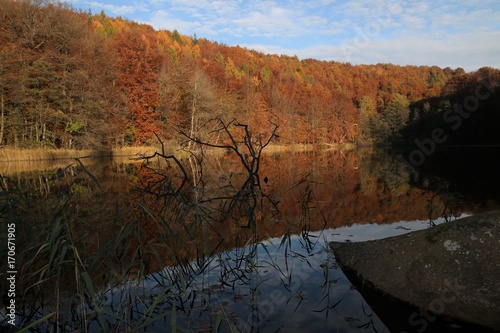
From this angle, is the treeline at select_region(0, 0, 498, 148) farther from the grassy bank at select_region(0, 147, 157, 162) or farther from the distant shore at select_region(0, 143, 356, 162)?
the grassy bank at select_region(0, 147, 157, 162)

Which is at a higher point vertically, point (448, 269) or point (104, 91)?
point (104, 91)

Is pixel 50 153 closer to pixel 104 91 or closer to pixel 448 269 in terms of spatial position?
pixel 104 91

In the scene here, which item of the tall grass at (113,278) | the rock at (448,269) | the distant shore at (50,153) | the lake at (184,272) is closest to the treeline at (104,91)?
the distant shore at (50,153)

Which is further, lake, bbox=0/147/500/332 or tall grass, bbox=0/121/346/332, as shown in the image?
lake, bbox=0/147/500/332

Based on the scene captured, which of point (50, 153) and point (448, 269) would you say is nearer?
point (448, 269)

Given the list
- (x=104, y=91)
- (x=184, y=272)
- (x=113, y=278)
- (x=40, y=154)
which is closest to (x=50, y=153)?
(x=40, y=154)

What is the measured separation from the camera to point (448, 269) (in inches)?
119

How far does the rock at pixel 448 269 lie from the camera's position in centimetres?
280

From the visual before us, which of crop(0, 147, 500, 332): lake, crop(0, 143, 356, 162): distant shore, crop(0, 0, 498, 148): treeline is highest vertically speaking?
crop(0, 0, 498, 148): treeline

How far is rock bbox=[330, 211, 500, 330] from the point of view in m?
2.80

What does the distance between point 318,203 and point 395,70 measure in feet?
307

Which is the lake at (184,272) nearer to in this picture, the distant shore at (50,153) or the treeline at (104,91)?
the treeline at (104,91)

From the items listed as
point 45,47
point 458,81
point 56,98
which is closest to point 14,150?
point 56,98

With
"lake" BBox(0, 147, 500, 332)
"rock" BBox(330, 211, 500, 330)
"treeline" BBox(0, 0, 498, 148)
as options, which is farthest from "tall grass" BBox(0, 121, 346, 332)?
"treeline" BBox(0, 0, 498, 148)
